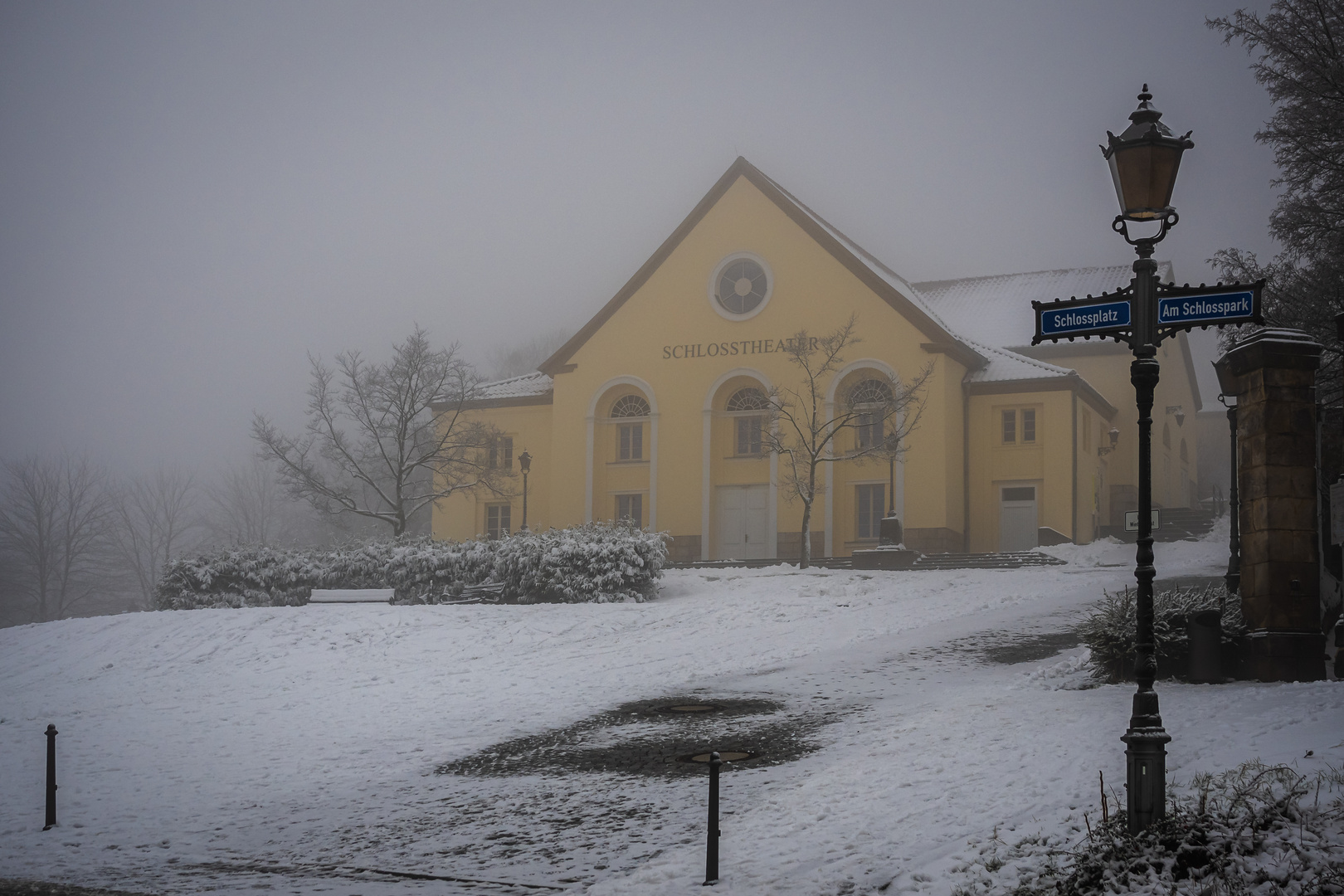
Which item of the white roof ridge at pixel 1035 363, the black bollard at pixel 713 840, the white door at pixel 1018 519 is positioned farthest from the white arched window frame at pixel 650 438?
the black bollard at pixel 713 840

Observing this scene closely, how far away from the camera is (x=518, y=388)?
4078cm

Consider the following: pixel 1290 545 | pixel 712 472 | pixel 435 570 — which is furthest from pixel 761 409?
pixel 1290 545

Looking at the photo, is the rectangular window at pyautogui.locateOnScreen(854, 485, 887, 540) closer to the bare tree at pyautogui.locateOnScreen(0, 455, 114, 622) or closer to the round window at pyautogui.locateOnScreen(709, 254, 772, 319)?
the round window at pyautogui.locateOnScreen(709, 254, 772, 319)

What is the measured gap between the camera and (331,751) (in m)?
13.2

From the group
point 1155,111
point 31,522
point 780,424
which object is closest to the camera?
point 1155,111

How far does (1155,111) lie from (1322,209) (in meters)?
19.0

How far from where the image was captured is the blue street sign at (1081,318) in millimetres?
6742

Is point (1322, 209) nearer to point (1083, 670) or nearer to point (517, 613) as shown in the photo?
point (1083, 670)

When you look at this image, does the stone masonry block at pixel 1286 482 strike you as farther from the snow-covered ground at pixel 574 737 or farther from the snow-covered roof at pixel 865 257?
the snow-covered roof at pixel 865 257

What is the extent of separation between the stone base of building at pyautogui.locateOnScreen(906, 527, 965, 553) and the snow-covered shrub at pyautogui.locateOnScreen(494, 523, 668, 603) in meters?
11.3

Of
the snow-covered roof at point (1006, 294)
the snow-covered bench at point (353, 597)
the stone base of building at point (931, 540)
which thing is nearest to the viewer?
the snow-covered bench at point (353, 597)

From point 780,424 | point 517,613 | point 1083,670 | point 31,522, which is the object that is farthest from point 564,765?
point 31,522

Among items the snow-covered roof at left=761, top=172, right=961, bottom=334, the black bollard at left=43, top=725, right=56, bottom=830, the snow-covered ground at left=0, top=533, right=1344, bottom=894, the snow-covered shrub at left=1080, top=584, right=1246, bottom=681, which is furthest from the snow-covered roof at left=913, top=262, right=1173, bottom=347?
the black bollard at left=43, top=725, right=56, bottom=830

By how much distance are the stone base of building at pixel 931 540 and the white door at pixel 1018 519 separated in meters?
2.39
